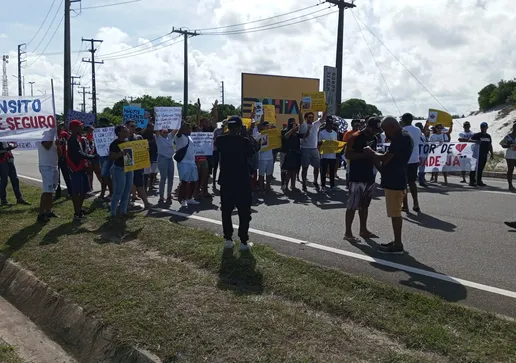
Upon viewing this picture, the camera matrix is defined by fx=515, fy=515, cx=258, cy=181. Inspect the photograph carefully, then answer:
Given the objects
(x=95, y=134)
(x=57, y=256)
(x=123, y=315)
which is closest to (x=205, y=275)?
(x=123, y=315)

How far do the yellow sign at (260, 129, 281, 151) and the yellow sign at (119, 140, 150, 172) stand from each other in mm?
3496

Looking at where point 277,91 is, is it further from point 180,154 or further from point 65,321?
point 65,321

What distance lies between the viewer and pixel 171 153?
10.6 m

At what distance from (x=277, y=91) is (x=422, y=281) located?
30.0 meters

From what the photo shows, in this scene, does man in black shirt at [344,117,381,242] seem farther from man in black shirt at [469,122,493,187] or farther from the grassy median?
man in black shirt at [469,122,493,187]

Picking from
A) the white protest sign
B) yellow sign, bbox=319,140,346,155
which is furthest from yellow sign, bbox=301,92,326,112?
the white protest sign

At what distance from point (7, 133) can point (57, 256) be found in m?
3.82

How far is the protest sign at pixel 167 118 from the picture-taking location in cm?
1062

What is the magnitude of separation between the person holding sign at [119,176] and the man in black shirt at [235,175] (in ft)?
9.36

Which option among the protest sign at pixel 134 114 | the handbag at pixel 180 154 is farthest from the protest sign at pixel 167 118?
the protest sign at pixel 134 114

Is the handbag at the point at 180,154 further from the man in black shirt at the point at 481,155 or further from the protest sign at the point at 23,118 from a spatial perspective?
the man in black shirt at the point at 481,155

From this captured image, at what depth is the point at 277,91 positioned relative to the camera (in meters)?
34.6

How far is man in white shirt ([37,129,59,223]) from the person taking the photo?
27.8ft

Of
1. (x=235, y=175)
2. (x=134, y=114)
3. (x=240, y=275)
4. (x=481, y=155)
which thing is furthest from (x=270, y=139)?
(x=240, y=275)
